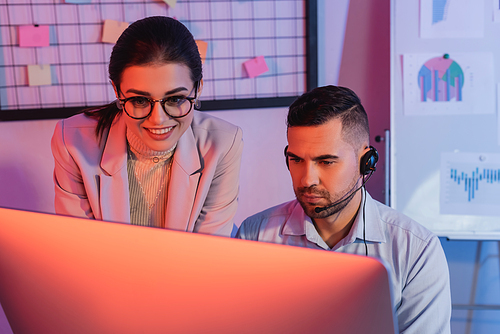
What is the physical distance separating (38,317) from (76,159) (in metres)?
0.82

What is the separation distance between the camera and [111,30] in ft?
6.10

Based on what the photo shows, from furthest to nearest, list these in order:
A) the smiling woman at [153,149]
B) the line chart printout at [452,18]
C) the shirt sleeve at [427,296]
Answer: the line chart printout at [452,18] → the smiling woman at [153,149] → the shirt sleeve at [427,296]

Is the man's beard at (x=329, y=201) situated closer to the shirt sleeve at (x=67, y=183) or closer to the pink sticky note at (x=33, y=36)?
the shirt sleeve at (x=67, y=183)

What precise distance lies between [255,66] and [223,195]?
33.9 inches

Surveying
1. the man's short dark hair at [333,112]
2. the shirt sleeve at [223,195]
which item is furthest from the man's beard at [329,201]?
the shirt sleeve at [223,195]

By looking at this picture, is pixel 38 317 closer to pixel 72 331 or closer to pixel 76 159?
pixel 72 331

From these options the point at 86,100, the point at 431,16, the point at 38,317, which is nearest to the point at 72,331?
the point at 38,317

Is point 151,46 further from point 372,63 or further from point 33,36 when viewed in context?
point 372,63

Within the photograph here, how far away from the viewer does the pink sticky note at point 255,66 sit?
6.35 ft

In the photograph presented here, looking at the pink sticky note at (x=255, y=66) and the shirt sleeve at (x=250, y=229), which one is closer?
the shirt sleeve at (x=250, y=229)

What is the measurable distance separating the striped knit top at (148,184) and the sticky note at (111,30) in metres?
0.81

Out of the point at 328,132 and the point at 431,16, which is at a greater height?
the point at 431,16

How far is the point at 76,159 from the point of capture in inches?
47.8

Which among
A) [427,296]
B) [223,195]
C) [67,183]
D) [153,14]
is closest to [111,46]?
[153,14]
